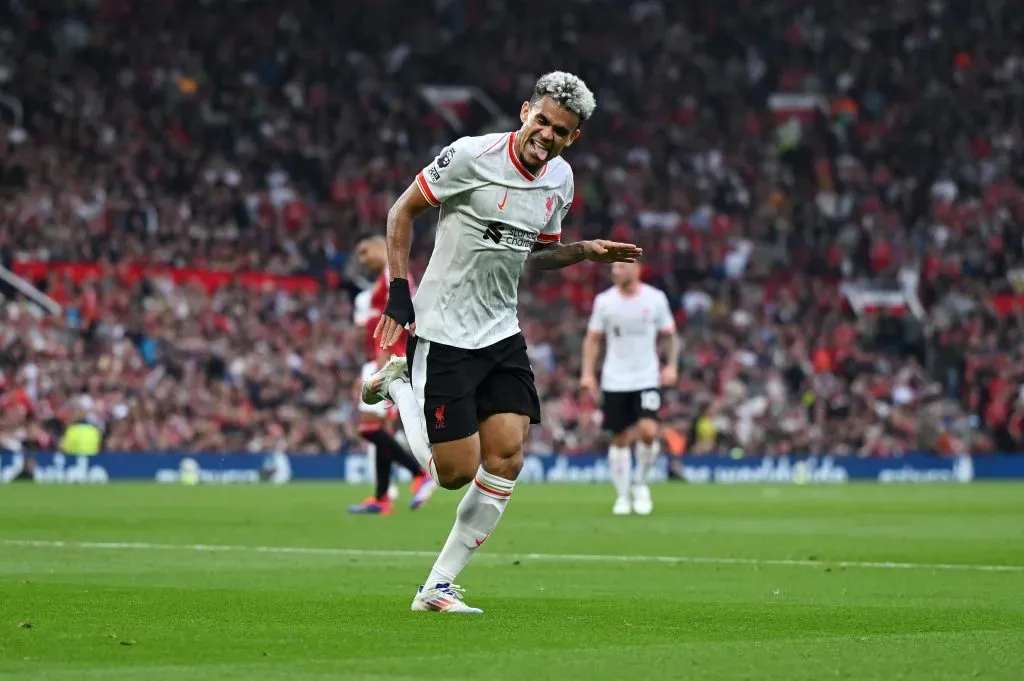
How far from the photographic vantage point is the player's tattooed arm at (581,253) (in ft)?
26.9

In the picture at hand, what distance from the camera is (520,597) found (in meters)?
8.83

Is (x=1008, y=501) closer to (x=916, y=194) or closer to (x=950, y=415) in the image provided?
(x=950, y=415)

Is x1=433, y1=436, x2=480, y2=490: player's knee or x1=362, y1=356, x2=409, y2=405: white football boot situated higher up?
x1=362, y1=356, x2=409, y2=405: white football boot

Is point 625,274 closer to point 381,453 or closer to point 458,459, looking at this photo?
point 381,453

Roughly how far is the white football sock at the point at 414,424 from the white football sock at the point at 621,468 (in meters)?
9.57

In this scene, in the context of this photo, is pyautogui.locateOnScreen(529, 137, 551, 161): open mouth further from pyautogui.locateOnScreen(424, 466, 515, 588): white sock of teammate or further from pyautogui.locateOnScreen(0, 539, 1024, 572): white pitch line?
pyautogui.locateOnScreen(0, 539, 1024, 572): white pitch line

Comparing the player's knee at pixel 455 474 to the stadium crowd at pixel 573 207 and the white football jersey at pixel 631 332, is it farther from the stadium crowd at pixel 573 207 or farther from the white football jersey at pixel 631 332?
the stadium crowd at pixel 573 207

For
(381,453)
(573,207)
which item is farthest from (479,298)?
(573,207)

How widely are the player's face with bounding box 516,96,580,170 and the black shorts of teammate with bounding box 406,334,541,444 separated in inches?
35.1

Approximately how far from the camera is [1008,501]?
71.1 ft

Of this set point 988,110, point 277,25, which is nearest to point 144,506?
point 277,25

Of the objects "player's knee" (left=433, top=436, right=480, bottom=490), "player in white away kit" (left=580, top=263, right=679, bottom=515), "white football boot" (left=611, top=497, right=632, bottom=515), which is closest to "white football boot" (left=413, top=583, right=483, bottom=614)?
"player's knee" (left=433, top=436, right=480, bottom=490)

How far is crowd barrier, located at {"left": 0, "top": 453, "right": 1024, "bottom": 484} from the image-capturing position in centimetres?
2680

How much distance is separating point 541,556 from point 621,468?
6436 mm
